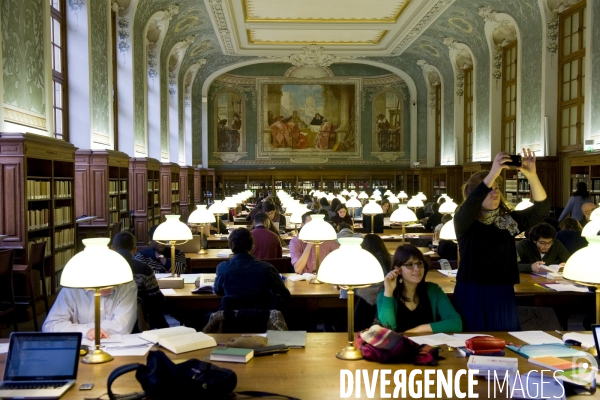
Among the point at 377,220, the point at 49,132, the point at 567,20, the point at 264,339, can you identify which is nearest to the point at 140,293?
the point at 264,339

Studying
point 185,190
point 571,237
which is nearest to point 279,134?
point 185,190

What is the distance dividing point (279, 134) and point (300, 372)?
81.9 ft

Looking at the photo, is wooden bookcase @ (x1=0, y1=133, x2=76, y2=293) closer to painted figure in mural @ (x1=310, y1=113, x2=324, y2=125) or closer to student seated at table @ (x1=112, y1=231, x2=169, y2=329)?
student seated at table @ (x1=112, y1=231, x2=169, y2=329)

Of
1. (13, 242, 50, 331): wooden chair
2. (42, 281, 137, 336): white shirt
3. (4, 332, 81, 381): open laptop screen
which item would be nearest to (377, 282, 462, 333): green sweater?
(42, 281, 137, 336): white shirt

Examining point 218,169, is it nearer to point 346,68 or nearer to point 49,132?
point 346,68

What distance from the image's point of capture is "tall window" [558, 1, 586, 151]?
44.3ft

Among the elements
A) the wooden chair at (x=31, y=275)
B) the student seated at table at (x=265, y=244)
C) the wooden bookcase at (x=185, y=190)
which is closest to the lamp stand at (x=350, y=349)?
the student seated at table at (x=265, y=244)

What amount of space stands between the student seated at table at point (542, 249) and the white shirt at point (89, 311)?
419 centimetres

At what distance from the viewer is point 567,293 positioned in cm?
547

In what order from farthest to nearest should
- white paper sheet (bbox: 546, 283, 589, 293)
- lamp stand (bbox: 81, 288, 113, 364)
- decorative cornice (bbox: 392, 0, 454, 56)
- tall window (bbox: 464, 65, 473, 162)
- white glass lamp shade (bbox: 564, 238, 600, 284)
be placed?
tall window (bbox: 464, 65, 473, 162), decorative cornice (bbox: 392, 0, 454, 56), white paper sheet (bbox: 546, 283, 589, 293), lamp stand (bbox: 81, 288, 113, 364), white glass lamp shade (bbox: 564, 238, 600, 284)

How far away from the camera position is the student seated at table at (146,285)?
194 inches

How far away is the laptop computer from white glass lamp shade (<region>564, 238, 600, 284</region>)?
92.7 inches

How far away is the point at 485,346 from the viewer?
3.39 meters

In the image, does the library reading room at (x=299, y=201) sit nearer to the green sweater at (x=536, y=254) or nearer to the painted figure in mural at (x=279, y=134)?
the green sweater at (x=536, y=254)
